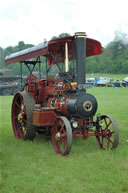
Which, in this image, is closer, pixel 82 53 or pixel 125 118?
pixel 82 53

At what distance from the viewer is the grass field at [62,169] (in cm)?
323

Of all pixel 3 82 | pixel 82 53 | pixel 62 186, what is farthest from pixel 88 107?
pixel 3 82

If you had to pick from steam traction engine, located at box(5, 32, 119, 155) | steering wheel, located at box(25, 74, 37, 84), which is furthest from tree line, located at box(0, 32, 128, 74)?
steam traction engine, located at box(5, 32, 119, 155)

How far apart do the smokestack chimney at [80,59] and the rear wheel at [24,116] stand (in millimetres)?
1213

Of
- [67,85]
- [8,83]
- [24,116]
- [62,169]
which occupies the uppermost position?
[67,85]

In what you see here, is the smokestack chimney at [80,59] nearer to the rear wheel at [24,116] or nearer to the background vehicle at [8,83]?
the rear wheel at [24,116]

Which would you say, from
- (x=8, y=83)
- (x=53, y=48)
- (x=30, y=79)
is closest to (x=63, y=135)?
(x=53, y=48)

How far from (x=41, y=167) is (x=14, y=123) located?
252cm

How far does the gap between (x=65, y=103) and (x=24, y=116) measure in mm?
1221

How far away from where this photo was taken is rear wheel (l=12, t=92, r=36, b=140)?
17.5 feet

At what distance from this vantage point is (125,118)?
336 inches

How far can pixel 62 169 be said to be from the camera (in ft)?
12.5

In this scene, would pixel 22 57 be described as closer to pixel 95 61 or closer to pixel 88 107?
pixel 88 107

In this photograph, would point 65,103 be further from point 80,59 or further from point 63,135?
point 80,59
